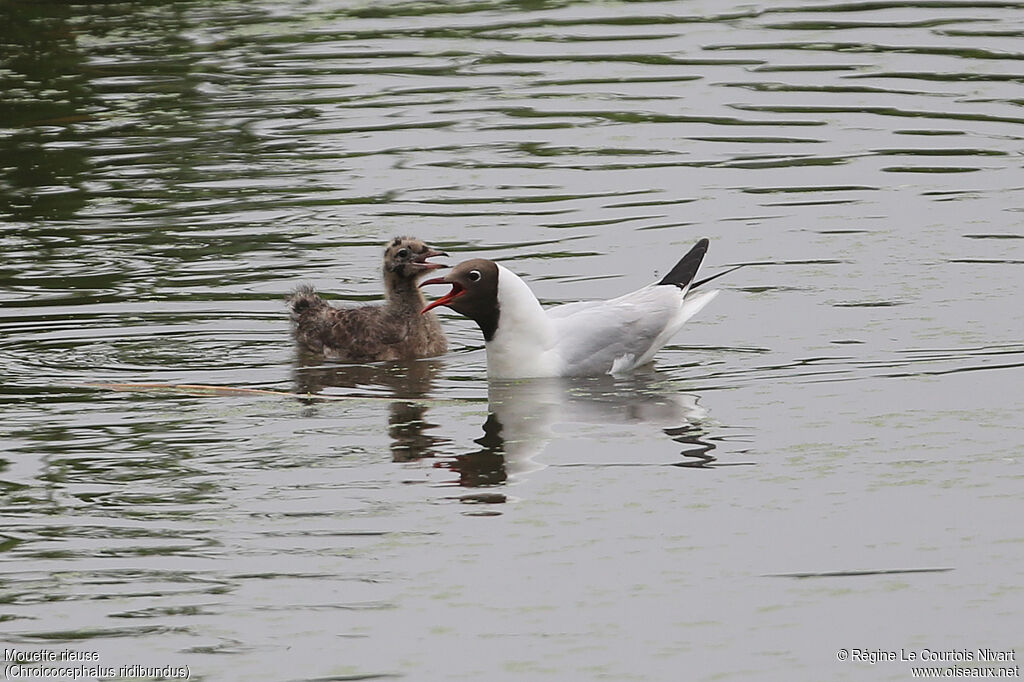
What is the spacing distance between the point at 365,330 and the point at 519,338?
1.15 metres

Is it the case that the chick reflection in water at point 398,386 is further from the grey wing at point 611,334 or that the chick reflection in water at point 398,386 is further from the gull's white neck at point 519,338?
the grey wing at point 611,334

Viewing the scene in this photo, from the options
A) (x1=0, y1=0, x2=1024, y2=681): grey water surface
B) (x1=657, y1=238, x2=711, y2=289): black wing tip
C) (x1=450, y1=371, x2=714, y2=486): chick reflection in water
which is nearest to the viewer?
(x1=0, y1=0, x2=1024, y2=681): grey water surface

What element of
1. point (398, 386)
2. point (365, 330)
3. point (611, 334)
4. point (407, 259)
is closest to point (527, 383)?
point (611, 334)

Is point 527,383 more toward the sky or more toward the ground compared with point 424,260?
more toward the ground

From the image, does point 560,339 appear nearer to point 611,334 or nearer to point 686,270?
point 611,334

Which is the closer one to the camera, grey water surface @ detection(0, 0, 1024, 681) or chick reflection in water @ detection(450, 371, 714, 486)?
grey water surface @ detection(0, 0, 1024, 681)

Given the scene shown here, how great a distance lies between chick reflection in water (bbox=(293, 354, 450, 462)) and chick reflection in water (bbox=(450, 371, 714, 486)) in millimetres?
→ 280

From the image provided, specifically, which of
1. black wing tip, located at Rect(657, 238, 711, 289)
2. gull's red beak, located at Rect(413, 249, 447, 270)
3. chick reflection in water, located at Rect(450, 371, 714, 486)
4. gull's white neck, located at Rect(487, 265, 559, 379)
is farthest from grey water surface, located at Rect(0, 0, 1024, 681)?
gull's red beak, located at Rect(413, 249, 447, 270)

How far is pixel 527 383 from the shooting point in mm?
9391

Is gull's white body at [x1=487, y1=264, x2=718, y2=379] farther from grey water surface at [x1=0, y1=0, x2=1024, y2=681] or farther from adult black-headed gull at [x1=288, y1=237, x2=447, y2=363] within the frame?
adult black-headed gull at [x1=288, y1=237, x2=447, y2=363]

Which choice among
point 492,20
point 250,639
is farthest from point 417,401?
point 492,20

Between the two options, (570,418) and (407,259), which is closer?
(570,418)

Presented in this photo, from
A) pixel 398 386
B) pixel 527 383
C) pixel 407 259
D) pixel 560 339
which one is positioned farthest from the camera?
pixel 407 259

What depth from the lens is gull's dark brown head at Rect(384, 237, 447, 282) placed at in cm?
1060
